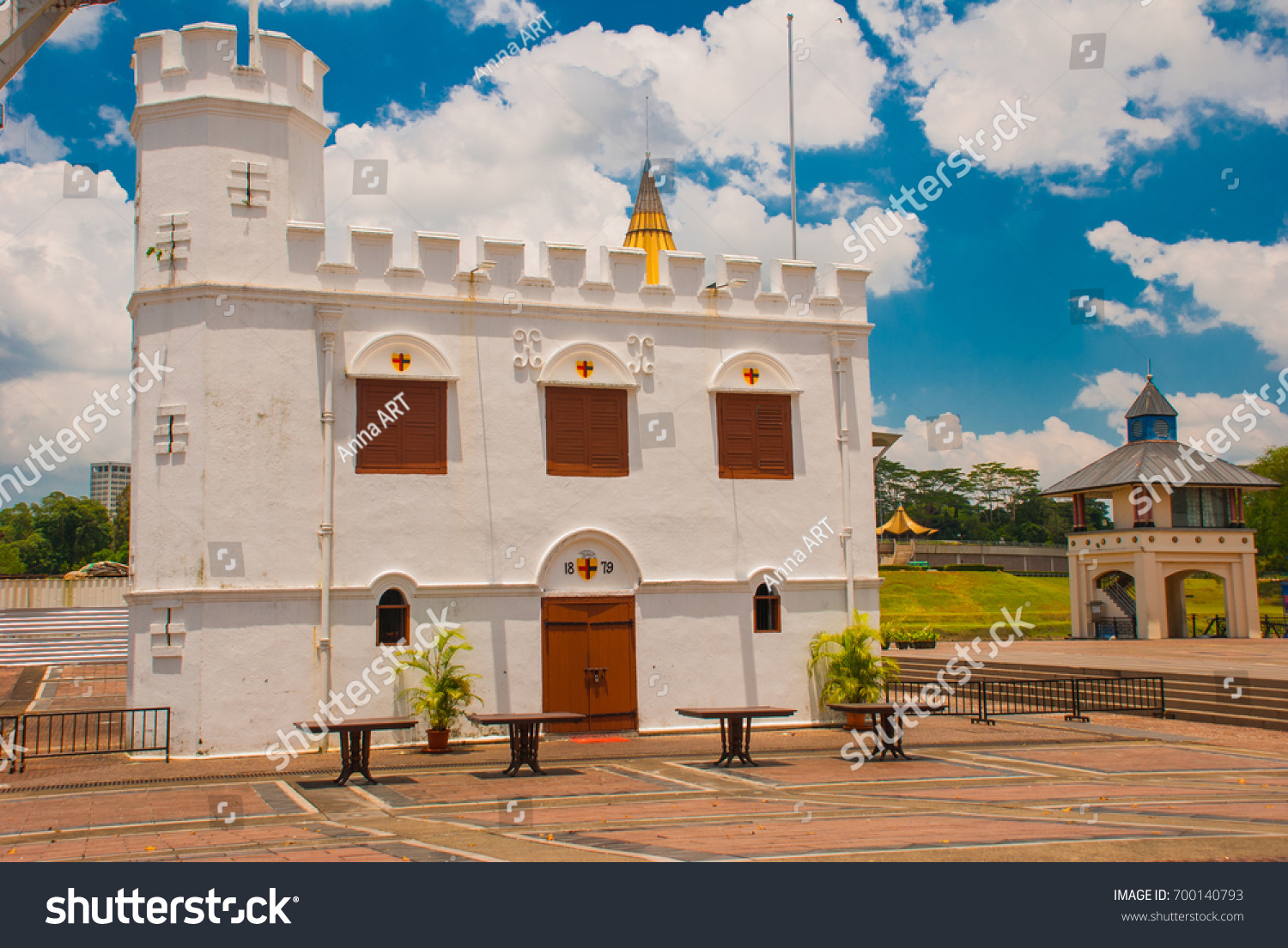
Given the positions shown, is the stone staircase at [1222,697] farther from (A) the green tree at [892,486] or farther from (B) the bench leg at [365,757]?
(A) the green tree at [892,486]

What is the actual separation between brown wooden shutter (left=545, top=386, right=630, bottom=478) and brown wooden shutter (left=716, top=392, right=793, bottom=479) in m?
2.00

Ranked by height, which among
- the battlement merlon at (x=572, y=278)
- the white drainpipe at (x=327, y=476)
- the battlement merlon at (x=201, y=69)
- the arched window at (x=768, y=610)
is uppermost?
the battlement merlon at (x=201, y=69)

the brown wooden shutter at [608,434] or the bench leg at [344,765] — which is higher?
the brown wooden shutter at [608,434]

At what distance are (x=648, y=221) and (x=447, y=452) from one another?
23129 mm

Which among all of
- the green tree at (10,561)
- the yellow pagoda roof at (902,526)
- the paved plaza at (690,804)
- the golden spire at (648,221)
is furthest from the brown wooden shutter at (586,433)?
the green tree at (10,561)

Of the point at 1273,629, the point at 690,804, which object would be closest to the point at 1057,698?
the point at 690,804

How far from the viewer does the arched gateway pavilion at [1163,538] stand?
1699 inches

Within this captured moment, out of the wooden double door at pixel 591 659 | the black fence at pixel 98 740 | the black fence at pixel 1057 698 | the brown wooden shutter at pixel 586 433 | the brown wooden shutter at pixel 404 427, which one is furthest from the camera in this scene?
the black fence at pixel 1057 698

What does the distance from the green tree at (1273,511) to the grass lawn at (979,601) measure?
2891 mm

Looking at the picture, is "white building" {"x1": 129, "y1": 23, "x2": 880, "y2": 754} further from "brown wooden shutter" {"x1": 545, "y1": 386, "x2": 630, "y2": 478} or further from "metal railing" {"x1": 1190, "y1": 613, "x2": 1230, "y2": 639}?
"metal railing" {"x1": 1190, "y1": 613, "x2": 1230, "y2": 639}

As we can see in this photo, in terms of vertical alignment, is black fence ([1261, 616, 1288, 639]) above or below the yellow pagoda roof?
below

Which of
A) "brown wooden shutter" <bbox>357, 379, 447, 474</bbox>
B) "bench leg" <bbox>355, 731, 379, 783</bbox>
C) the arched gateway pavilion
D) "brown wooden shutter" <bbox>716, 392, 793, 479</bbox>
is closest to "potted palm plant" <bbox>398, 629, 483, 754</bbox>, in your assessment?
"bench leg" <bbox>355, 731, 379, 783</bbox>

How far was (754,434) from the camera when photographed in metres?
19.8

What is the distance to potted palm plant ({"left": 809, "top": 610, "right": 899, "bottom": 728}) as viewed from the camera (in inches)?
747
